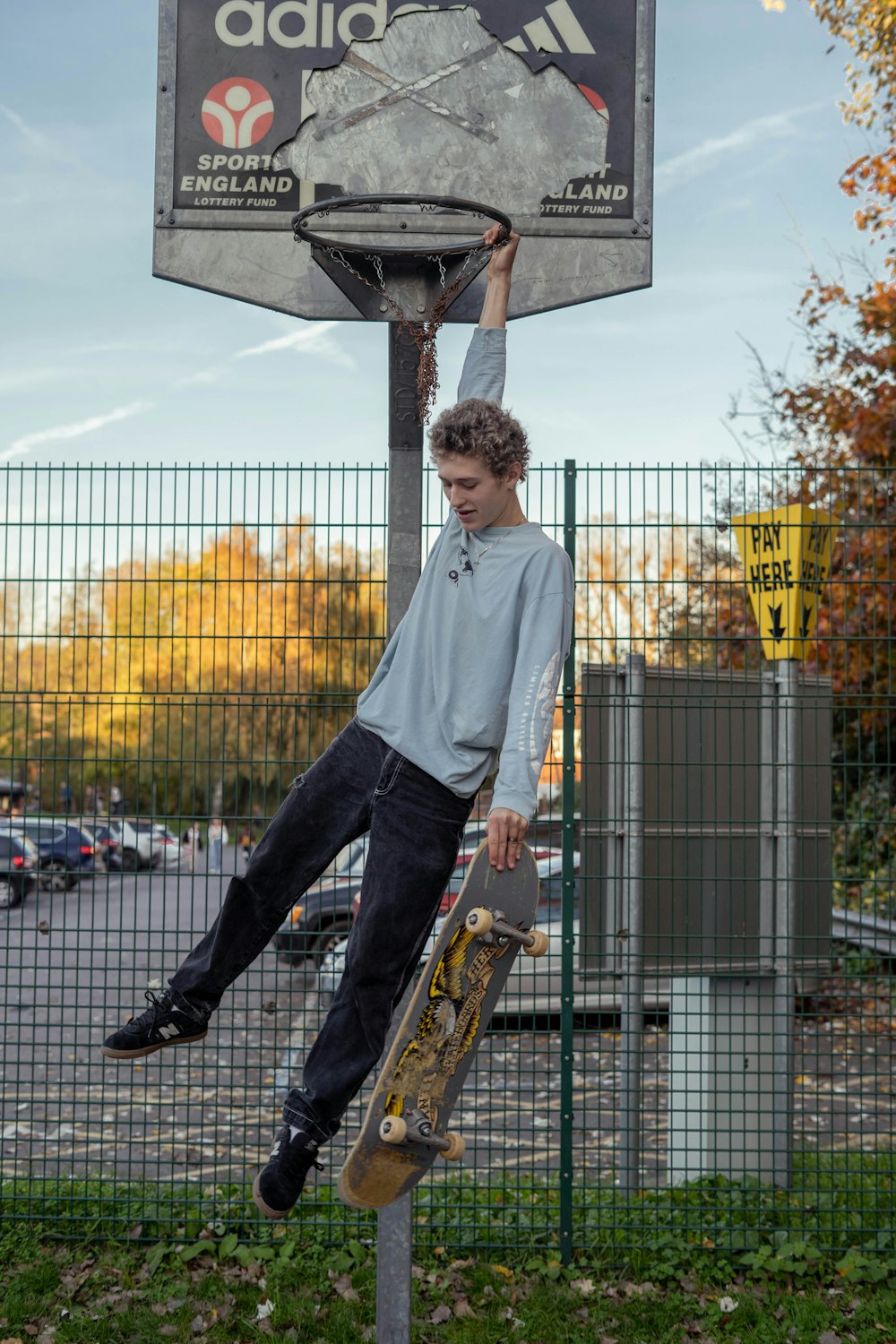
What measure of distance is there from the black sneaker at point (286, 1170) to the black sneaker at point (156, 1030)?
0.45 meters

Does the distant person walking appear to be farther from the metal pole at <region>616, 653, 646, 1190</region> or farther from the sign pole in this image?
the sign pole

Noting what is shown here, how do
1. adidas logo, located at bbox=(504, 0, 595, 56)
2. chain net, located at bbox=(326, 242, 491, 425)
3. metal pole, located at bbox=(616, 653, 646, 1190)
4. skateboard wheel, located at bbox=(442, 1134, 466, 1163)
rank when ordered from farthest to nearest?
metal pole, located at bbox=(616, 653, 646, 1190)
adidas logo, located at bbox=(504, 0, 595, 56)
chain net, located at bbox=(326, 242, 491, 425)
skateboard wheel, located at bbox=(442, 1134, 466, 1163)

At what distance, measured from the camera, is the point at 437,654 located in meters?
3.30

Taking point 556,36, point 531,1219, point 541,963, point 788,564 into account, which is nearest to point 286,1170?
point 531,1219

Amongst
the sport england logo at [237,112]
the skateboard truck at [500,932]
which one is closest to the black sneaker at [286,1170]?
the skateboard truck at [500,932]

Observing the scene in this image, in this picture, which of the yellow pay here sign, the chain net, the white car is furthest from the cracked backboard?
the white car

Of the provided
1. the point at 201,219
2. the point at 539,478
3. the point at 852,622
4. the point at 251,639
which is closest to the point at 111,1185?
the point at 251,639

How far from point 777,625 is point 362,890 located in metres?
2.83

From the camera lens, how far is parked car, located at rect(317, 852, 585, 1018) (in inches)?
188

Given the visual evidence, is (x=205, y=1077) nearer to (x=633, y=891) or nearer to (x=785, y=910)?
(x=633, y=891)

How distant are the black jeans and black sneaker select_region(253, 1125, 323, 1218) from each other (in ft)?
0.15

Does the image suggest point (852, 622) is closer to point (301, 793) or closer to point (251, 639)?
point (251, 639)

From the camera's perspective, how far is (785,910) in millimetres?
5199

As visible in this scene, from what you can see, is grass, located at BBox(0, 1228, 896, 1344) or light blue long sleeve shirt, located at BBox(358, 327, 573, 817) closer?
light blue long sleeve shirt, located at BBox(358, 327, 573, 817)
